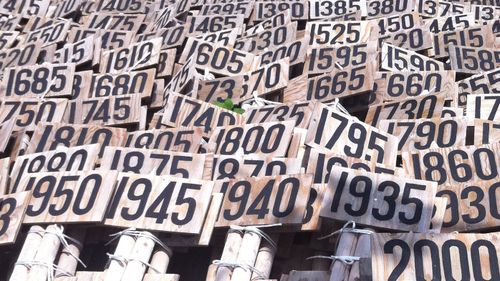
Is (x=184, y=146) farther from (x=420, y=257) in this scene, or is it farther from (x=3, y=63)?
(x=3, y=63)

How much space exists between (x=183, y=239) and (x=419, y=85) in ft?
9.21

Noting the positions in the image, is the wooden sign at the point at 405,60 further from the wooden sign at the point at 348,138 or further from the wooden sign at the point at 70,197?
the wooden sign at the point at 70,197

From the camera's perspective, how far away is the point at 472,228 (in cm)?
449

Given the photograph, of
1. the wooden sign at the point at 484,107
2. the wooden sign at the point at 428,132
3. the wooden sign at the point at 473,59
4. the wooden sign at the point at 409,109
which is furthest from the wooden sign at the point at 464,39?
the wooden sign at the point at 428,132

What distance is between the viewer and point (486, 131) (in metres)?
5.48

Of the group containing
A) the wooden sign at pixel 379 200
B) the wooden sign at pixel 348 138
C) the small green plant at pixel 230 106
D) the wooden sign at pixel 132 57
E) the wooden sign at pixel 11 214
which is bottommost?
the wooden sign at pixel 11 214

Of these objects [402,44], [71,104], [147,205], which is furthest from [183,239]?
[402,44]

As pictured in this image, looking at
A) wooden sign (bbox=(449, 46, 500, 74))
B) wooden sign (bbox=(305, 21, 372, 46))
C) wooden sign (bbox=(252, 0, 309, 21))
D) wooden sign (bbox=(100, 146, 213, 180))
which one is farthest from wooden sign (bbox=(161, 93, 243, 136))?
wooden sign (bbox=(252, 0, 309, 21))

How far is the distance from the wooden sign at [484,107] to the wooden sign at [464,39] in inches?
64.8

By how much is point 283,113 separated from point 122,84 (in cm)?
197

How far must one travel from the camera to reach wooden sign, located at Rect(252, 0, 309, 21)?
9.12 m

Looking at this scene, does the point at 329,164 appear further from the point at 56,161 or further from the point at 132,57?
the point at 132,57

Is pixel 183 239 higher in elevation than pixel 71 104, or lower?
lower

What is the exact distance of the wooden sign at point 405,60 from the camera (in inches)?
284
